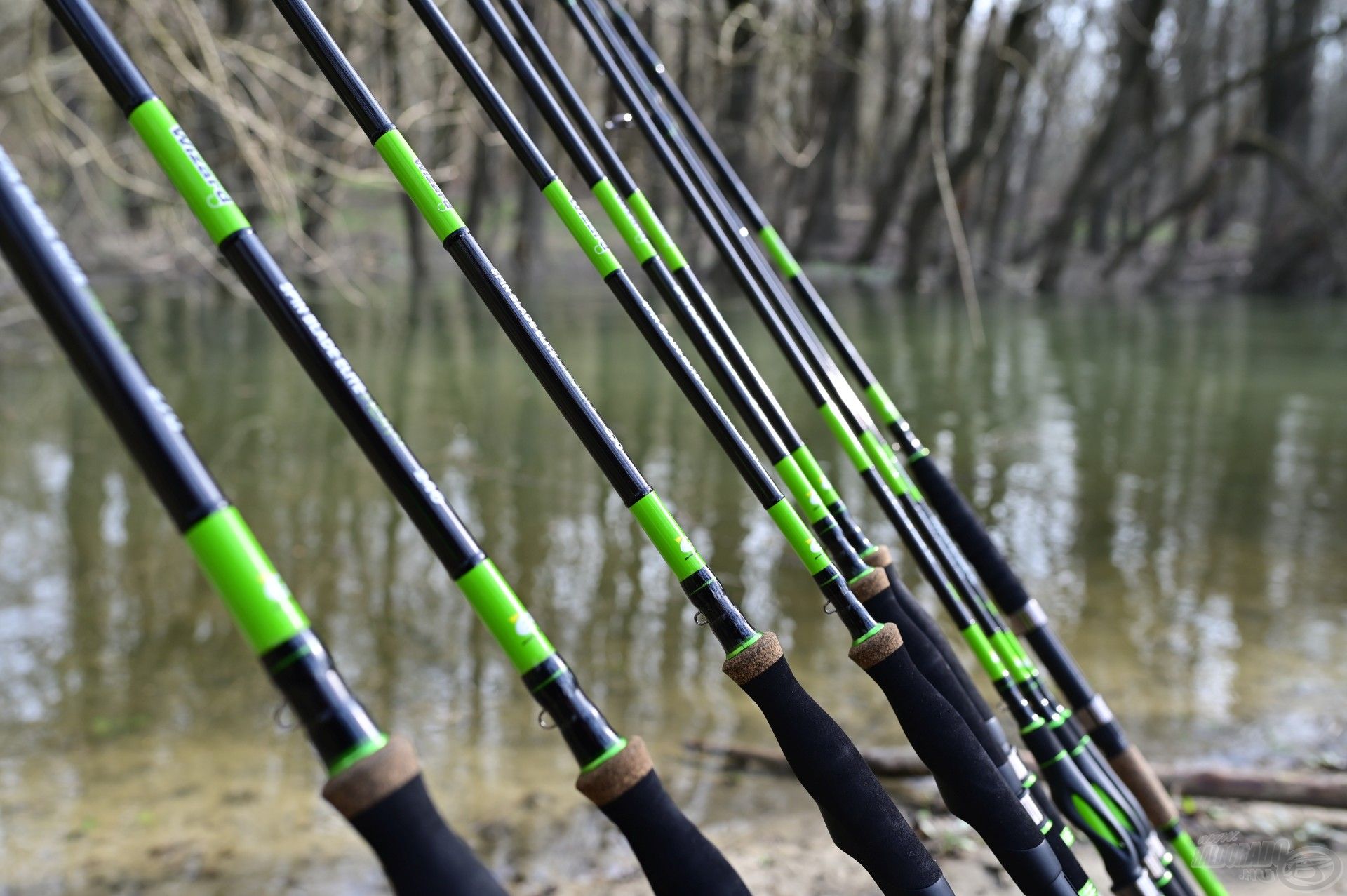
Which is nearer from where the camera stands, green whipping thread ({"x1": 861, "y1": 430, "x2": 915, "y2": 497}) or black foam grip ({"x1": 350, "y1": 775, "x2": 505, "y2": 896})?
black foam grip ({"x1": 350, "y1": 775, "x2": 505, "y2": 896})

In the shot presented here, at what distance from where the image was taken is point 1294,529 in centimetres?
529

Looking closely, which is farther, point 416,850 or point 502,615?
point 502,615

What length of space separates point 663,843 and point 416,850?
245 mm

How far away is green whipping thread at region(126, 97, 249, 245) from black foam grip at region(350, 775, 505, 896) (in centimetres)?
47

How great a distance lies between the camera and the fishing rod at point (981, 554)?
2.00m

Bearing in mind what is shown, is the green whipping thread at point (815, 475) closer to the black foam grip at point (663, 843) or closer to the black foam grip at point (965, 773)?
the black foam grip at point (965, 773)

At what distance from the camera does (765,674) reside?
116 centimetres

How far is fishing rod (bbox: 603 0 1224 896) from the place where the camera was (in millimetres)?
2002

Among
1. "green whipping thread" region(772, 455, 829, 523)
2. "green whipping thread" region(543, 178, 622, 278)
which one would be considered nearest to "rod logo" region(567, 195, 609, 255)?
"green whipping thread" region(543, 178, 622, 278)

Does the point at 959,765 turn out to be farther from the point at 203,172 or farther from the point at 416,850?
the point at 203,172

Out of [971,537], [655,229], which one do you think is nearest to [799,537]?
[655,229]

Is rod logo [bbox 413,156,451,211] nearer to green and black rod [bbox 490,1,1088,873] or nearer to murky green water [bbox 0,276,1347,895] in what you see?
green and black rod [bbox 490,1,1088,873]

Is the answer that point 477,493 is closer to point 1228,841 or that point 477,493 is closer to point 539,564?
point 539,564

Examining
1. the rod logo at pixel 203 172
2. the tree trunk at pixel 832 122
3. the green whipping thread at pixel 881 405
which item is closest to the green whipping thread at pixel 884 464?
the green whipping thread at pixel 881 405
